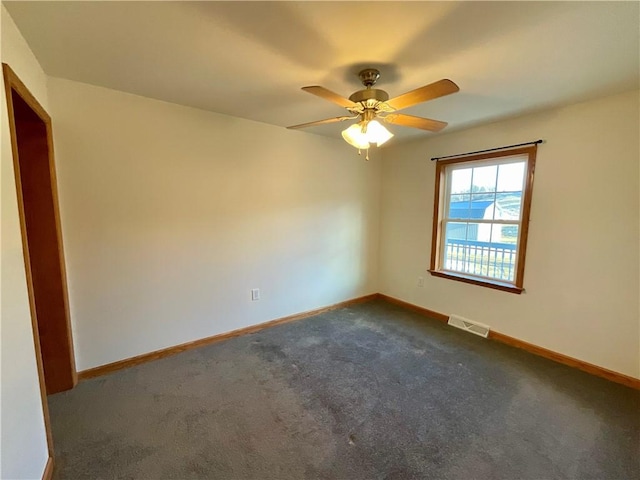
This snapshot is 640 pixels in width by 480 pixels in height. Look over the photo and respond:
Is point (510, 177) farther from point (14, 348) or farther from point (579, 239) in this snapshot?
point (14, 348)

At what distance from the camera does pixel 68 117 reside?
2127mm

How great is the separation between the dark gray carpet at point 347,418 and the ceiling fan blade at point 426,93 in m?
1.98

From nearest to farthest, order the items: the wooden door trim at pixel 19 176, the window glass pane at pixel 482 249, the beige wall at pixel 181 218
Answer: the wooden door trim at pixel 19 176, the beige wall at pixel 181 218, the window glass pane at pixel 482 249

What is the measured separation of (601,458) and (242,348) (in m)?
2.60

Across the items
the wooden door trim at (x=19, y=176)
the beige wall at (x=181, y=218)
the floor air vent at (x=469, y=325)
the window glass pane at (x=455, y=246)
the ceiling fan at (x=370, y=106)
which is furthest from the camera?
the window glass pane at (x=455, y=246)

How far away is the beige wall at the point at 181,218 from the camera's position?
7.34 feet

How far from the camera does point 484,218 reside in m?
3.20

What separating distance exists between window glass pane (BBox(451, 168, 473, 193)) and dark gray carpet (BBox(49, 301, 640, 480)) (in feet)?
5.75

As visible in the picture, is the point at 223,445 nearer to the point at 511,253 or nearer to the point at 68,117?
the point at 68,117

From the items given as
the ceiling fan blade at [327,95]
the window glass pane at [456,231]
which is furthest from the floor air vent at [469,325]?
the ceiling fan blade at [327,95]

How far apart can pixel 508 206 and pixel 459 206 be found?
0.53 metres

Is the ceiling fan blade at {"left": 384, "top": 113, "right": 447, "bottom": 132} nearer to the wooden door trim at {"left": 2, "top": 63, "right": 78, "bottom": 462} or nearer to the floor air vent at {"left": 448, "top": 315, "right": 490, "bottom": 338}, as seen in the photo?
the wooden door trim at {"left": 2, "top": 63, "right": 78, "bottom": 462}

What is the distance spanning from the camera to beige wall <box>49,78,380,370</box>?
224 centimetres

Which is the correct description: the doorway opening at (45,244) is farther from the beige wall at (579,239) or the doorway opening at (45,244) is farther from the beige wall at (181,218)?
the beige wall at (579,239)
